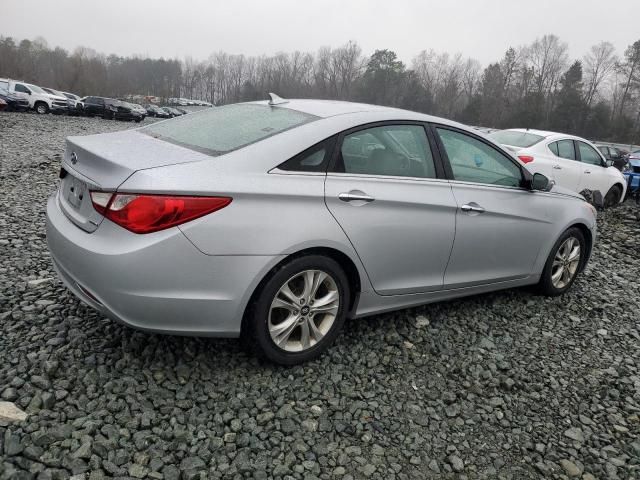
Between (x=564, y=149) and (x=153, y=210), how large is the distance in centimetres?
904

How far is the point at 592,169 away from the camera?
984cm

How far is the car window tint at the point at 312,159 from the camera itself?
2678 mm

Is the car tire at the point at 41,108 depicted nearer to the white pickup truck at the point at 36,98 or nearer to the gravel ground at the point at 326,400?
the white pickup truck at the point at 36,98

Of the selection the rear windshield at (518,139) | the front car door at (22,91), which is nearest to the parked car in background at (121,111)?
the front car door at (22,91)

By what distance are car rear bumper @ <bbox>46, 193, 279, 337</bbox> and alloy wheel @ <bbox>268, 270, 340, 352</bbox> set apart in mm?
238

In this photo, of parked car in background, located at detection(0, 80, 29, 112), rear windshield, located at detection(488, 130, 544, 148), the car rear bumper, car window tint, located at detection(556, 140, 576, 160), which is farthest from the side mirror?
parked car in background, located at detection(0, 80, 29, 112)

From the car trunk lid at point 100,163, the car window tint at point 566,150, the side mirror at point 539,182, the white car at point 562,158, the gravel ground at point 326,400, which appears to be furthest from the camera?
the car window tint at point 566,150

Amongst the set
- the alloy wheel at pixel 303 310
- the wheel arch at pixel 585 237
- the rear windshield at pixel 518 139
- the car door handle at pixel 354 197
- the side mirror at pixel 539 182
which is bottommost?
the alloy wheel at pixel 303 310

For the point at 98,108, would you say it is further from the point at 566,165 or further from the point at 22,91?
the point at 566,165

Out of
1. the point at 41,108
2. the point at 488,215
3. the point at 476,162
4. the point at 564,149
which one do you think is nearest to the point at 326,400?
the point at 488,215

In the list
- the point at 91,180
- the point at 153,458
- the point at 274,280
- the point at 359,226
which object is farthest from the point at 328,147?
the point at 153,458

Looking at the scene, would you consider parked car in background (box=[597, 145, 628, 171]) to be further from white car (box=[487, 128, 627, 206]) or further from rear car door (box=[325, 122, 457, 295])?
rear car door (box=[325, 122, 457, 295])

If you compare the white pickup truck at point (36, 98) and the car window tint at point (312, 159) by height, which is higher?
the car window tint at point (312, 159)

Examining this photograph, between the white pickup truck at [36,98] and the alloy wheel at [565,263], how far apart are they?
98.0ft
